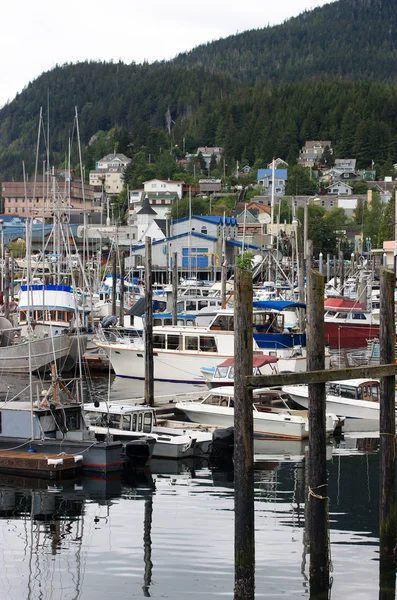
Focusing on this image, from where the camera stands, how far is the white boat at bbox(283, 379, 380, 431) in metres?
35.6

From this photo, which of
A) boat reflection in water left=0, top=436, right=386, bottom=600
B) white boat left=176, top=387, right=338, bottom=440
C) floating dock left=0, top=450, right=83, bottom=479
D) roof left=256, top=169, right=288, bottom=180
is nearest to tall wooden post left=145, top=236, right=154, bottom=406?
white boat left=176, top=387, right=338, bottom=440

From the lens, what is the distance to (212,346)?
150ft

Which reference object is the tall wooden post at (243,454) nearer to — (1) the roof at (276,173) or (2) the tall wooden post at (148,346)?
(2) the tall wooden post at (148,346)

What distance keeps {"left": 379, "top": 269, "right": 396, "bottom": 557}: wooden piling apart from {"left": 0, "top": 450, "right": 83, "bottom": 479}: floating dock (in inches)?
419

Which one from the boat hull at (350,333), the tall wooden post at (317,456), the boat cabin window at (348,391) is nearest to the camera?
the tall wooden post at (317,456)

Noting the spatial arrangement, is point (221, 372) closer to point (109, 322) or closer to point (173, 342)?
point (173, 342)

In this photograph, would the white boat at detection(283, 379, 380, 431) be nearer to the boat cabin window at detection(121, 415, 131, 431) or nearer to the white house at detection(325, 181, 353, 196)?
the boat cabin window at detection(121, 415, 131, 431)

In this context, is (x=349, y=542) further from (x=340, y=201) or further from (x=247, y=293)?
(x=340, y=201)

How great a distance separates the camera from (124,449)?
96.3 feet

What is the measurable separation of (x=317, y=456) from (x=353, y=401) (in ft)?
59.8

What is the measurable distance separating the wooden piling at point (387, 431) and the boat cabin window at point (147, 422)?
12711mm

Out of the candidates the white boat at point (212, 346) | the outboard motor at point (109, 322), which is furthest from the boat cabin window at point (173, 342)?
the outboard motor at point (109, 322)

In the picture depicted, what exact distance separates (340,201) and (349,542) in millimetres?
157175

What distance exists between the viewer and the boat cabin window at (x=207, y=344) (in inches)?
1797
